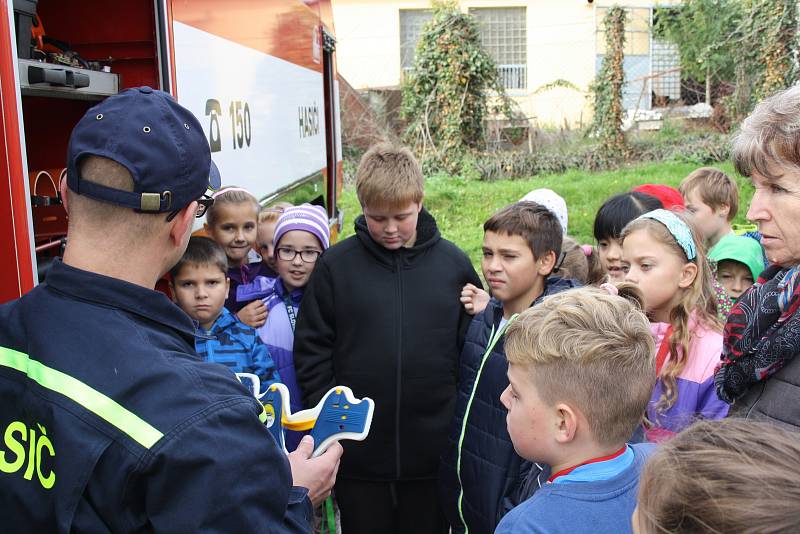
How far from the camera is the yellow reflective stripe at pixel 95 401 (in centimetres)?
135

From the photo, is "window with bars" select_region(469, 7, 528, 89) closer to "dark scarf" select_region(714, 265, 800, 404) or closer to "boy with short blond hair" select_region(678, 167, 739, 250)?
"boy with short blond hair" select_region(678, 167, 739, 250)

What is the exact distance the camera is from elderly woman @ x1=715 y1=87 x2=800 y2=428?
1.78 m

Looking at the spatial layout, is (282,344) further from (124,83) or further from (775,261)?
(775,261)

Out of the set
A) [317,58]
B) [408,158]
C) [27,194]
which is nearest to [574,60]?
[317,58]

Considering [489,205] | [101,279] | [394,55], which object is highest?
[394,55]

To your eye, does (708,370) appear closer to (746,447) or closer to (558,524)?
(558,524)

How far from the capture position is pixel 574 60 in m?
20.8

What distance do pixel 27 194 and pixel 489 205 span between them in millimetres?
11071

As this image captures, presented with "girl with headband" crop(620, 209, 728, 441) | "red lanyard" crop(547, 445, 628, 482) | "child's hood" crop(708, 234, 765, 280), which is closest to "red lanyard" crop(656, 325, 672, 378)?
"girl with headband" crop(620, 209, 728, 441)

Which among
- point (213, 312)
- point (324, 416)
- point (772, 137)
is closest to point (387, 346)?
point (213, 312)

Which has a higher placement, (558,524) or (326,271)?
(326,271)

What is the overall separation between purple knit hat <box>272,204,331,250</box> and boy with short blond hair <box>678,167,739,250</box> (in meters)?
2.15

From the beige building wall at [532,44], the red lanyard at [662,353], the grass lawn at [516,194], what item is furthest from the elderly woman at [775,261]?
the beige building wall at [532,44]

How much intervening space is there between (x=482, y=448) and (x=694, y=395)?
0.74 m
